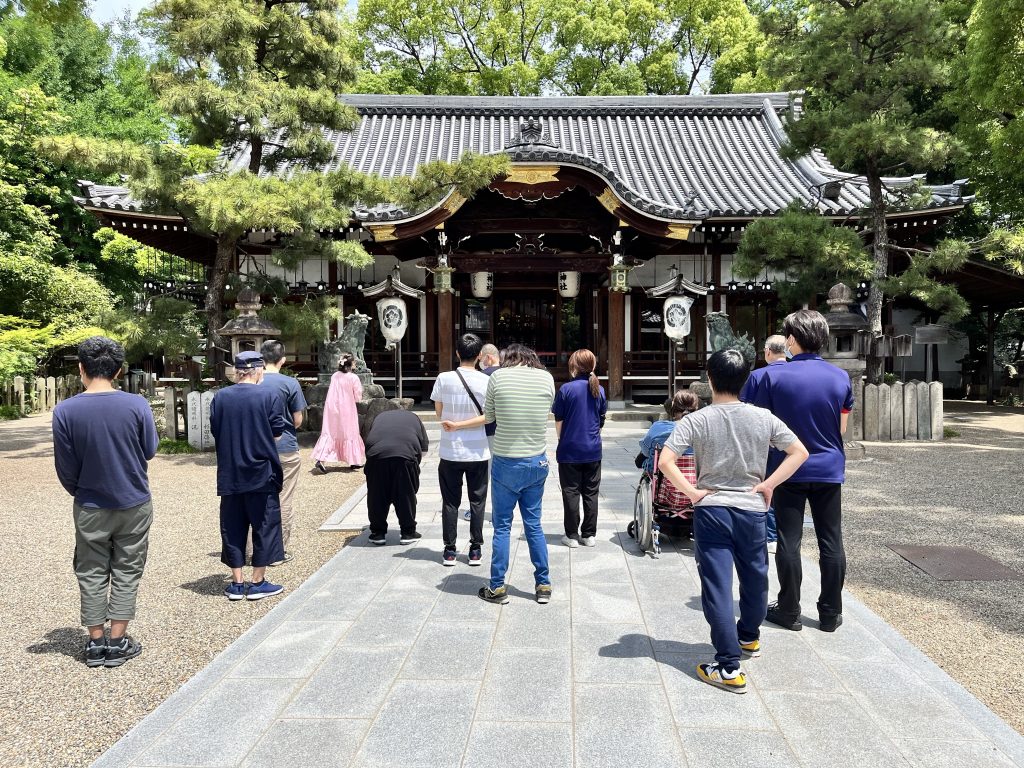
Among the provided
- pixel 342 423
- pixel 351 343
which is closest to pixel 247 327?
pixel 351 343

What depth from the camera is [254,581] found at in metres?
4.36

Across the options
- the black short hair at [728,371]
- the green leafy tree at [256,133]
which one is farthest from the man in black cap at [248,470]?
the green leafy tree at [256,133]

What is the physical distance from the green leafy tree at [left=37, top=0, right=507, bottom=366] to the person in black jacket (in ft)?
17.6

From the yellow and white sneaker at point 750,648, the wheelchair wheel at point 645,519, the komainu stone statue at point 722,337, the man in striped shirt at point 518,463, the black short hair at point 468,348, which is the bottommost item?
the yellow and white sneaker at point 750,648

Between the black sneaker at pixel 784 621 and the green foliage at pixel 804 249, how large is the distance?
813 cm

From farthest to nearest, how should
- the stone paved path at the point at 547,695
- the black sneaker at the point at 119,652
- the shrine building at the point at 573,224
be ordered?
1. the shrine building at the point at 573,224
2. the black sneaker at the point at 119,652
3. the stone paved path at the point at 547,695

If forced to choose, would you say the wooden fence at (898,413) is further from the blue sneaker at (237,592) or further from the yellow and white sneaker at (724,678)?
the blue sneaker at (237,592)

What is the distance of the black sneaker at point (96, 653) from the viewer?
3432mm

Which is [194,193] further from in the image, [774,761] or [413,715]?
Result: [774,761]

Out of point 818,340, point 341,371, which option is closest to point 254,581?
point 818,340

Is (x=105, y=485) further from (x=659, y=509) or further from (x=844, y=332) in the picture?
(x=844, y=332)

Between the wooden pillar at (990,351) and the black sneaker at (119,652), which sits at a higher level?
the wooden pillar at (990,351)

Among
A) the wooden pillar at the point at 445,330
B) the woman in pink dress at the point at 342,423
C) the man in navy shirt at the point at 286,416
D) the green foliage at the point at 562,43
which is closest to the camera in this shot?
the man in navy shirt at the point at 286,416

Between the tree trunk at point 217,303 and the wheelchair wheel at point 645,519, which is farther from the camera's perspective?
the tree trunk at point 217,303
